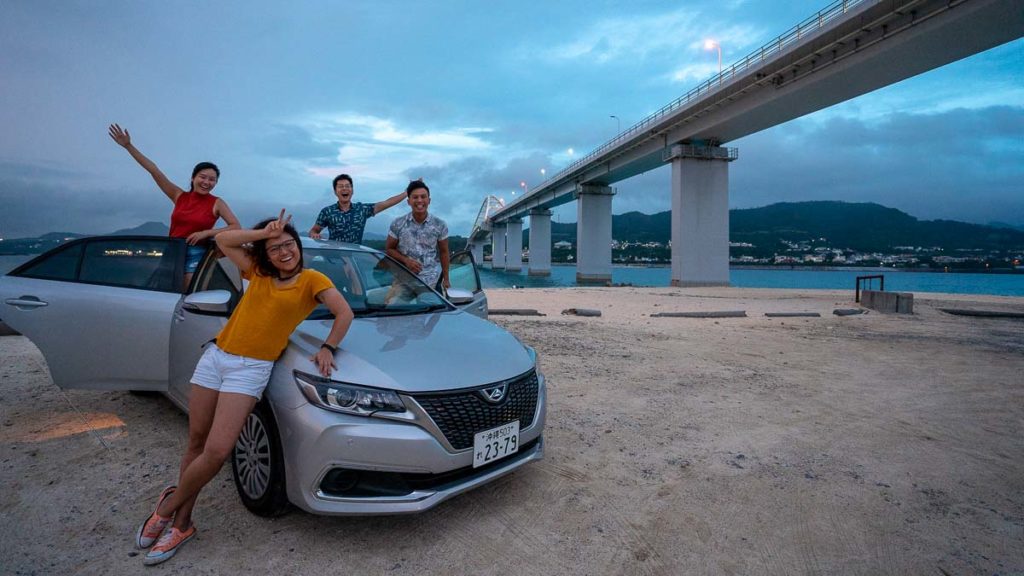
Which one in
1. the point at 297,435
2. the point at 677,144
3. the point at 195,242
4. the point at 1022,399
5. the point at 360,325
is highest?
the point at 677,144

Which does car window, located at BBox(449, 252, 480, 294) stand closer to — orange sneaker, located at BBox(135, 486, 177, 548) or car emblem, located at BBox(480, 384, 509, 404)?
car emblem, located at BBox(480, 384, 509, 404)

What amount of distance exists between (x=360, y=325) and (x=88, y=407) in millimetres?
3546

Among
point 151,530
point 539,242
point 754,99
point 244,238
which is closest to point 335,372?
point 244,238

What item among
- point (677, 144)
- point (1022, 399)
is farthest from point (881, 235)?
point (1022, 399)

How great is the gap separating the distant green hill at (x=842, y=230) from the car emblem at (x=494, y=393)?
96.3 meters

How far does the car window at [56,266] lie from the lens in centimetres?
394

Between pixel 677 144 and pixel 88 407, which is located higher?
pixel 677 144

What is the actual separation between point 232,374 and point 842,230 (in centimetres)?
17442

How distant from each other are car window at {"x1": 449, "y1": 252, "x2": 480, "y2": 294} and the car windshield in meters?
2.06

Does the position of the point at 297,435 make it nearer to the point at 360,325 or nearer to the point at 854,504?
the point at 360,325

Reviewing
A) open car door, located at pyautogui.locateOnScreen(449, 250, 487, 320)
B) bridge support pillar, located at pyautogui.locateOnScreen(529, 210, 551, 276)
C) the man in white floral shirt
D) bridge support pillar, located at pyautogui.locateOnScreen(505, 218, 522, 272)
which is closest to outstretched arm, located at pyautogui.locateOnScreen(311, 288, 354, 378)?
the man in white floral shirt

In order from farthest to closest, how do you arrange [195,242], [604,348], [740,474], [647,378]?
1. [604,348]
2. [647,378]
3. [195,242]
4. [740,474]

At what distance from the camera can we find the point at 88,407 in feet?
15.2

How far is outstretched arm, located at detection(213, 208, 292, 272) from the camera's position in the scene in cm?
241
